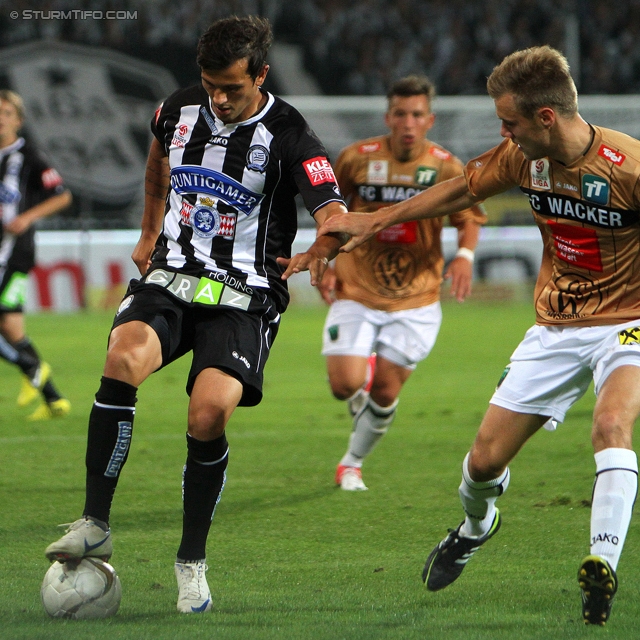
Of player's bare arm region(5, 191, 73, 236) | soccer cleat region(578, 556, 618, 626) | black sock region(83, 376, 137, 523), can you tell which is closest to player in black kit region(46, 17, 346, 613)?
black sock region(83, 376, 137, 523)

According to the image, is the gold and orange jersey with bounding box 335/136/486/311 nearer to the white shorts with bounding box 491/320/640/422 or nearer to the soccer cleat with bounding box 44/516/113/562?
the white shorts with bounding box 491/320/640/422

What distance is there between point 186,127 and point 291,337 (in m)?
11.0

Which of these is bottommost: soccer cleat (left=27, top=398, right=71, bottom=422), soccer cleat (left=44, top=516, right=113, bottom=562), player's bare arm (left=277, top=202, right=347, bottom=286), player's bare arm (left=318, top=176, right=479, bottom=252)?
soccer cleat (left=27, top=398, right=71, bottom=422)

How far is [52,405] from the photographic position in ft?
29.0

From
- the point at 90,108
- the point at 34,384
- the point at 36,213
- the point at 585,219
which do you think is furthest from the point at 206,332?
the point at 90,108

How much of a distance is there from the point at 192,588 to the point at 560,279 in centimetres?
176

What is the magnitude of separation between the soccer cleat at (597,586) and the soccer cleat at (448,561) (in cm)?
73

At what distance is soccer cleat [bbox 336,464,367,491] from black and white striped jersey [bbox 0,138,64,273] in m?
4.01

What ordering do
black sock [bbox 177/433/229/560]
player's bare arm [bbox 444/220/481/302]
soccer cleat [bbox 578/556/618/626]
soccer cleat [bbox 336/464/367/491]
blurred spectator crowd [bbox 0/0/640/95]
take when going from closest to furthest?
soccer cleat [bbox 578/556/618/626], black sock [bbox 177/433/229/560], soccer cleat [bbox 336/464/367/491], player's bare arm [bbox 444/220/481/302], blurred spectator crowd [bbox 0/0/640/95]

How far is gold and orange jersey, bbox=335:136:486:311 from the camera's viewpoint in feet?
22.6

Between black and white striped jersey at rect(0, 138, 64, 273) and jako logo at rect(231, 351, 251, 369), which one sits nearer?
jako logo at rect(231, 351, 251, 369)

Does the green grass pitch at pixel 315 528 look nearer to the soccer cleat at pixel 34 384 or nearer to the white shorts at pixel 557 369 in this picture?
the soccer cleat at pixel 34 384

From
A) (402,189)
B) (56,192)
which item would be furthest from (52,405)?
(402,189)

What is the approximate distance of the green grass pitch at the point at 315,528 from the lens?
3.75m
